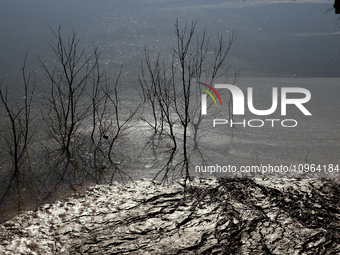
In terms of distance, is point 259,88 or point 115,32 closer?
point 259,88

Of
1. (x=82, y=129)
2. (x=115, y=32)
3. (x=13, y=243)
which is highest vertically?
(x=115, y=32)

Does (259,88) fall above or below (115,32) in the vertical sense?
below

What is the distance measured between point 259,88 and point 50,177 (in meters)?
3.86

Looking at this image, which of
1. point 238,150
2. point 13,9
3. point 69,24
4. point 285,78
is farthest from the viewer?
point 13,9

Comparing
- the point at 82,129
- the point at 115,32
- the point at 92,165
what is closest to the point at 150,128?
the point at 82,129

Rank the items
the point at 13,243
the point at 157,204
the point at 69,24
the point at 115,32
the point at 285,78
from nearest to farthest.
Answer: the point at 13,243, the point at 157,204, the point at 285,78, the point at 115,32, the point at 69,24

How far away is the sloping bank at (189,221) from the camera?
1750 millimetres

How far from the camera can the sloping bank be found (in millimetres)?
1750

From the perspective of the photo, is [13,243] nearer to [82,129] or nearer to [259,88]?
[82,129]

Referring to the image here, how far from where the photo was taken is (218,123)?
4012mm

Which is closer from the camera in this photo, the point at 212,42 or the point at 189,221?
the point at 189,221

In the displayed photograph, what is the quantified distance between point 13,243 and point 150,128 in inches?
84.6

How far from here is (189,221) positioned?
1.98m

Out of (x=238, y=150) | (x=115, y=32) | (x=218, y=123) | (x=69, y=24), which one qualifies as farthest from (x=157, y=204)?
(x=69, y=24)
